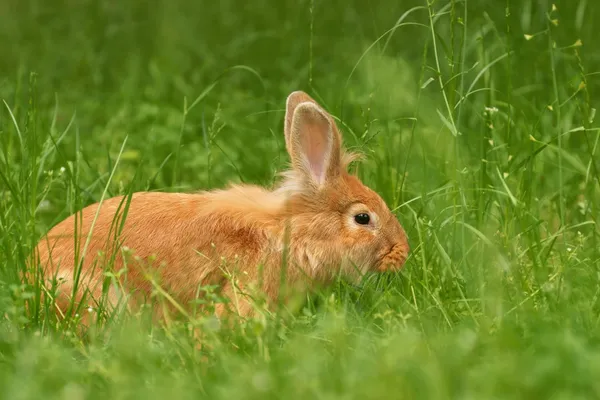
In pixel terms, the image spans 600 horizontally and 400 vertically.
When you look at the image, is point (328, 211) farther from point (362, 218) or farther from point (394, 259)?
point (394, 259)

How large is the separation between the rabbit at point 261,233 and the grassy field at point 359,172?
148 mm

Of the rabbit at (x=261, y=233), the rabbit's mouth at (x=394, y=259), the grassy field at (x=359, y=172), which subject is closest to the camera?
the grassy field at (x=359, y=172)

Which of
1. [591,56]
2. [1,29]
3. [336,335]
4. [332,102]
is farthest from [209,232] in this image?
[1,29]

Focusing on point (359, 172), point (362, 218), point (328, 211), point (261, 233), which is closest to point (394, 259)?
point (362, 218)

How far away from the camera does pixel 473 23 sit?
27.5 feet

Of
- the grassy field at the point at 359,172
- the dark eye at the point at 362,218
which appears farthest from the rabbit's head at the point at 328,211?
the grassy field at the point at 359,172

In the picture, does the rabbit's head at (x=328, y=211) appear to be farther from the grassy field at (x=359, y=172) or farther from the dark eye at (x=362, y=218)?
the grassy field at (x=359, y=172)

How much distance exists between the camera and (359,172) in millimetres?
5918

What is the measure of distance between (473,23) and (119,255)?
14.1 ft

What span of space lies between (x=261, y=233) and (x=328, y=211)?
33 centimetres

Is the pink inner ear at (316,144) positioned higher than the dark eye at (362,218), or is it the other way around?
the pink inner ear at (316,144)

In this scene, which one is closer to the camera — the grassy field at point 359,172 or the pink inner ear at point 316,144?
the grassy field at point 359,172

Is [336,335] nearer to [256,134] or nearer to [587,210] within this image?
[587,210]

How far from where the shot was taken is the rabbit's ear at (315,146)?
5094mm
